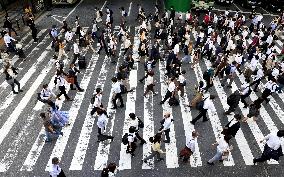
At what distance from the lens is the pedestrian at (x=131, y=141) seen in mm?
10950

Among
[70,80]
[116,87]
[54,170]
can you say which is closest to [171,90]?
[116,87]

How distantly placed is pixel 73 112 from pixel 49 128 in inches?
97.5

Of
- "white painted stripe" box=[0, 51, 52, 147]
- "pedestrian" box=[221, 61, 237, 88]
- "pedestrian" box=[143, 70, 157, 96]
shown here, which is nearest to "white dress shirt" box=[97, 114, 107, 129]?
"pedestrian" box=[143, 70, 157, 96]

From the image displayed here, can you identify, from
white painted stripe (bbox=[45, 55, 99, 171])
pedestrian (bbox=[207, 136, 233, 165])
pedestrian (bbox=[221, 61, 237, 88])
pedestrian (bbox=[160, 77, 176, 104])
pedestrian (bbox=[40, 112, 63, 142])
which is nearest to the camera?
pedestrian (bbox=[207, 136, 233, 165])

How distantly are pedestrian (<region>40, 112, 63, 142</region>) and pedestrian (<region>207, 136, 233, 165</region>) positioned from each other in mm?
5840

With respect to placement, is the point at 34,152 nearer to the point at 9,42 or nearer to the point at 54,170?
the point at 54,170

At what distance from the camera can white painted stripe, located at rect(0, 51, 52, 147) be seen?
43.8 feet

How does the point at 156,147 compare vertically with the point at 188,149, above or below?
above

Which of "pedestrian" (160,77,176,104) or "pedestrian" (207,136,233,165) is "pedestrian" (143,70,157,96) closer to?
"pedestrian" (160,77,176,104)

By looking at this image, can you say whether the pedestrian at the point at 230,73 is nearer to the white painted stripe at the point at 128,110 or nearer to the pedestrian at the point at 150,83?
the pedestrian at the point at 150,83

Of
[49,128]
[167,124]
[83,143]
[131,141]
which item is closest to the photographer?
[131,141]

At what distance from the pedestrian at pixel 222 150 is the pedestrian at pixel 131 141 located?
2.64 metres

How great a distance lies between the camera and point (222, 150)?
1057cm

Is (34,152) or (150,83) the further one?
(150,83)
